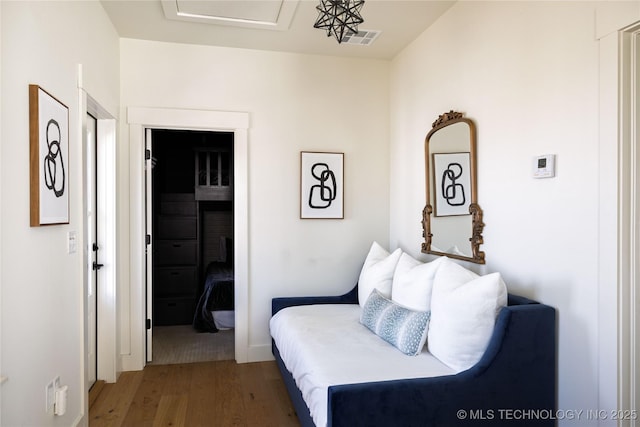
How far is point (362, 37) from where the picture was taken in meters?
3.36

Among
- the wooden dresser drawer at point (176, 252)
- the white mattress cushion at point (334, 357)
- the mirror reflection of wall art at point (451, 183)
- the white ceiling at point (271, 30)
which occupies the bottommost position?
the white mattress cushion at point (334, 357)

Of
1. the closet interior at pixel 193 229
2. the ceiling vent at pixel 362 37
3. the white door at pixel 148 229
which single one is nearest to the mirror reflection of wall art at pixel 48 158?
the white door at pixel 148 229

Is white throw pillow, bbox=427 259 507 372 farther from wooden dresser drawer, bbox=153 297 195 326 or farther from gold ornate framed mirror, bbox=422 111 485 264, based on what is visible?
wooden dresser drawer, bbox=153 297 195 326

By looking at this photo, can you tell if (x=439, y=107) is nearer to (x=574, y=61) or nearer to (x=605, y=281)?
(x=574, y=61)

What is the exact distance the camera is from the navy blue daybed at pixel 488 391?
1.72 meters

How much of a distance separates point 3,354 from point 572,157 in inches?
101

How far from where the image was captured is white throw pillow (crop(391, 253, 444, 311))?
245 centimetres

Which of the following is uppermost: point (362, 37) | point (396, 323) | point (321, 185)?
point (362, 37)

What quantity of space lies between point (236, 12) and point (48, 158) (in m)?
1.75

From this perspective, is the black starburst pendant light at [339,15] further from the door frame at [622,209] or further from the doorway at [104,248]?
the doorway at [104,248]

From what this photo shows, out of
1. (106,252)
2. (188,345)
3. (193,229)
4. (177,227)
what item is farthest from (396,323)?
(177,227)

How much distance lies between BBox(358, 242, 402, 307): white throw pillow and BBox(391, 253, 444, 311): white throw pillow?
0.38 feet

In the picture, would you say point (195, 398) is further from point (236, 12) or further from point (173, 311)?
point (236, 12)

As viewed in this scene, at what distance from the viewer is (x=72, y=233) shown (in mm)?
2283
